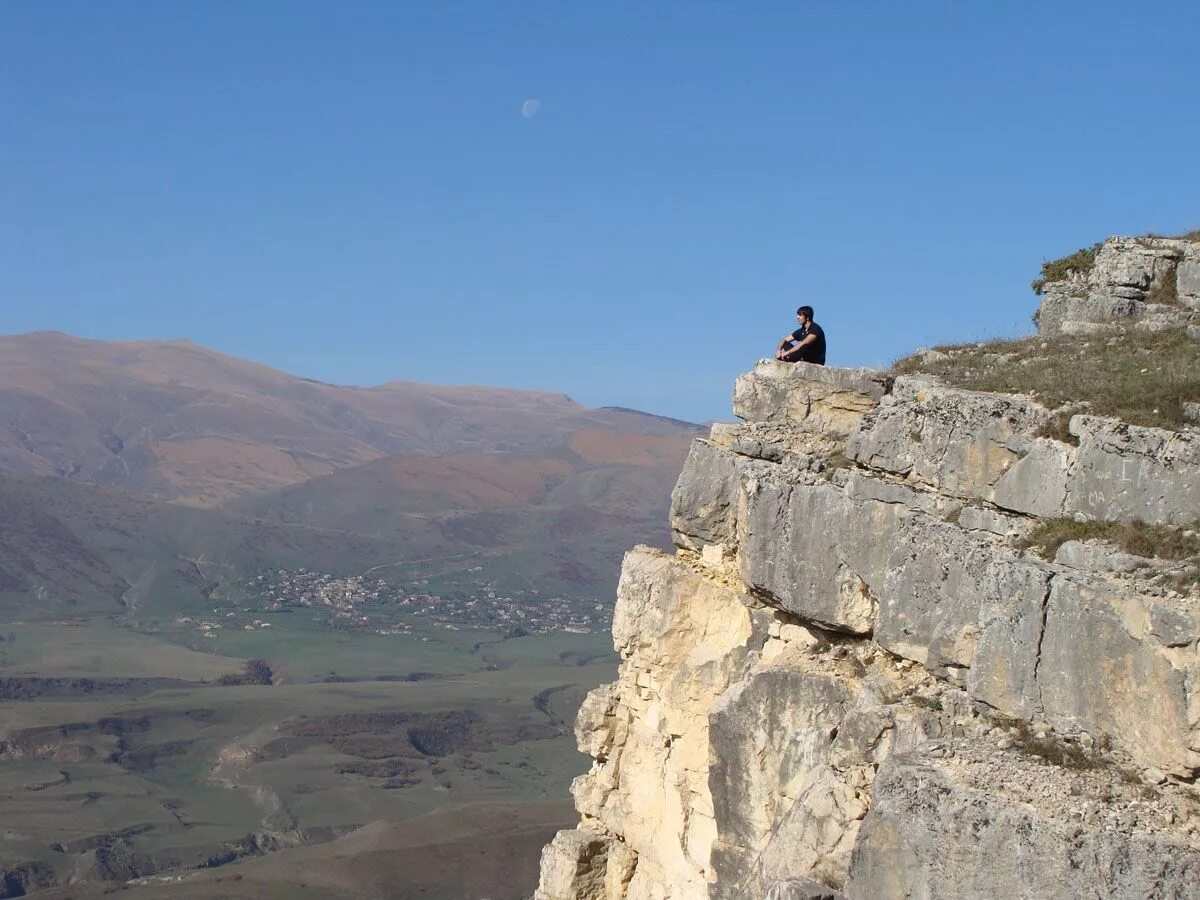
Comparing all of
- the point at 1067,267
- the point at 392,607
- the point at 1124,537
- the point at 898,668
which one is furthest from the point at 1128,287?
the point at 392,607

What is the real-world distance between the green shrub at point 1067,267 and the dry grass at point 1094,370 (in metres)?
3.58

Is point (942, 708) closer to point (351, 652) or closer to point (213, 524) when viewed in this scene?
point (351, 652)

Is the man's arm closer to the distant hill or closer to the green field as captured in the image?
the green field

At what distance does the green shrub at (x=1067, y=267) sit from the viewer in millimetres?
22109

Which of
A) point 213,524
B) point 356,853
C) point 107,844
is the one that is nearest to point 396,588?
point 213,524

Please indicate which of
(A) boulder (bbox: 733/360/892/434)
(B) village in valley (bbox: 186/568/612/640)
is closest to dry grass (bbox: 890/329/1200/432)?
(A) boulder (bbox: 733/360/892/434)

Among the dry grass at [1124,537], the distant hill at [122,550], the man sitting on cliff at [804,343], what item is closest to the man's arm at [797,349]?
the man sitting on cliff at [804,343]

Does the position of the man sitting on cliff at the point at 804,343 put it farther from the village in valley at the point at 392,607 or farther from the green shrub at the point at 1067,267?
the village in valley at the point at 392,607

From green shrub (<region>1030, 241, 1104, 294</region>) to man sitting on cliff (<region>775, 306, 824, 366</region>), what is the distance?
4728mm

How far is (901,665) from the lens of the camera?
48.3ft

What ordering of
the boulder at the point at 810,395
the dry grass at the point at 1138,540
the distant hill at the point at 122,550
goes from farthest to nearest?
1. the distant hill at the point at 122,550
2. the boulder at the point at 810,395
3. the dry grass at the point at 1138,540

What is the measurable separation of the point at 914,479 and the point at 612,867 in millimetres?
9012

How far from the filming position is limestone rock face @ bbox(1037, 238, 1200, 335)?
20.2m

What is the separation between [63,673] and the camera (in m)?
115
